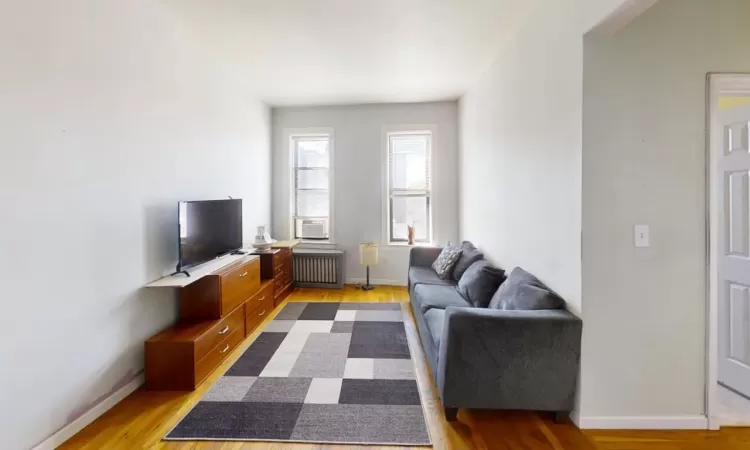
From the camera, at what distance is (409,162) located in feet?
18.0

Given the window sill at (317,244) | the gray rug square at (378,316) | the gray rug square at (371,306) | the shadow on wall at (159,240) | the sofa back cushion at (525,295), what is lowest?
the gray rug square at (378,316)

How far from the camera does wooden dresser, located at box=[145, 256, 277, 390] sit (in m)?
2.49

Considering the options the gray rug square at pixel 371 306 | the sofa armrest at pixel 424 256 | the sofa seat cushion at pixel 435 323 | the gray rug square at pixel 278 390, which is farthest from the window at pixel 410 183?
the gray rug square at pixel 278 390

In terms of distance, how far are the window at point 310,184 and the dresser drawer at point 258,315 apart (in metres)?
1.64

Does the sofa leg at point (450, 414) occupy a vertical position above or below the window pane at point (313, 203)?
below

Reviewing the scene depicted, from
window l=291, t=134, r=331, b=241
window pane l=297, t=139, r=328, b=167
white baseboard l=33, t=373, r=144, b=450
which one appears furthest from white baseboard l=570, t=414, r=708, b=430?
window pane l=297, t=139, r=328, b=167

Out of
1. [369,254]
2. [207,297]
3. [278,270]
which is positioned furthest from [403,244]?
[207,297]

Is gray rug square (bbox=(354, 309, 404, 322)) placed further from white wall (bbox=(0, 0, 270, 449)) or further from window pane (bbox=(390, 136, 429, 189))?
window pane (bbox=(390, 136, 429, 189))

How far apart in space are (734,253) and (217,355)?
3926 millimetres

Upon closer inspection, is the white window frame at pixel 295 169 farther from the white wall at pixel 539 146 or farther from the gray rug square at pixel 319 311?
the white wall at pixel 539 146

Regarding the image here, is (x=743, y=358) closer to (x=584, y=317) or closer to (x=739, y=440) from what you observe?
(x=739, y=440)

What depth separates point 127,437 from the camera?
6.57ft

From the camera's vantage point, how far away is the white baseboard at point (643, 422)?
2.02 metres

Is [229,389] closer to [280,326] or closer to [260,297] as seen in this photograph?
[280,326]
